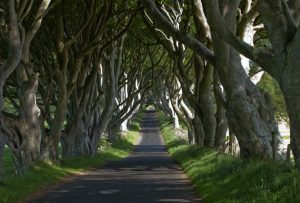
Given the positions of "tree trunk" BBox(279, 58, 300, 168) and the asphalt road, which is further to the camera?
the asphalt road

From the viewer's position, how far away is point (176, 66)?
27875 mm

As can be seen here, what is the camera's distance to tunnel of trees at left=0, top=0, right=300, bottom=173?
11.1m

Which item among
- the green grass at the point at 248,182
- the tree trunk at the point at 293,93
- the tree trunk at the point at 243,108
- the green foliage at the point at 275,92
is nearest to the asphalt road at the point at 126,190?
the green grass at the point at 248,182

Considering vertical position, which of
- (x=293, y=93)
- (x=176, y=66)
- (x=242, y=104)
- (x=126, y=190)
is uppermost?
(x=176, y=66)

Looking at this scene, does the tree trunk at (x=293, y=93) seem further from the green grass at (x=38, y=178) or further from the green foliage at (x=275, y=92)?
the green foliage at (x=275, y=92)

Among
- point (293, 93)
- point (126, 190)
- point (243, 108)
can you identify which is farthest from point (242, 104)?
point (293, 93)

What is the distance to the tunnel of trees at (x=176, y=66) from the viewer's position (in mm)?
11102

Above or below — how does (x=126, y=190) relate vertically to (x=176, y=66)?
below

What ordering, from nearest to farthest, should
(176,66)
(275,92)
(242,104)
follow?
(242,104), (176,66), (275,92)

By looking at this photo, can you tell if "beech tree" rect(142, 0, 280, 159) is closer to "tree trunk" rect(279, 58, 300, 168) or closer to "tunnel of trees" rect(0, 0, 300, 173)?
"tunnel of trees" rect(0, 0, 300, 173)

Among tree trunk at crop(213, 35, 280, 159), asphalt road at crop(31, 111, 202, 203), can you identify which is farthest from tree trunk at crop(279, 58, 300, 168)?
tree trunk at crop(213, 35, 280, 159)

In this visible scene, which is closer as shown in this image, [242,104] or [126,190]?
[242,104]

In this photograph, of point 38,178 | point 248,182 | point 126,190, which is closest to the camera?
point 248,182

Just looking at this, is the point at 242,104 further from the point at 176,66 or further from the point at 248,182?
the point at 176,66
